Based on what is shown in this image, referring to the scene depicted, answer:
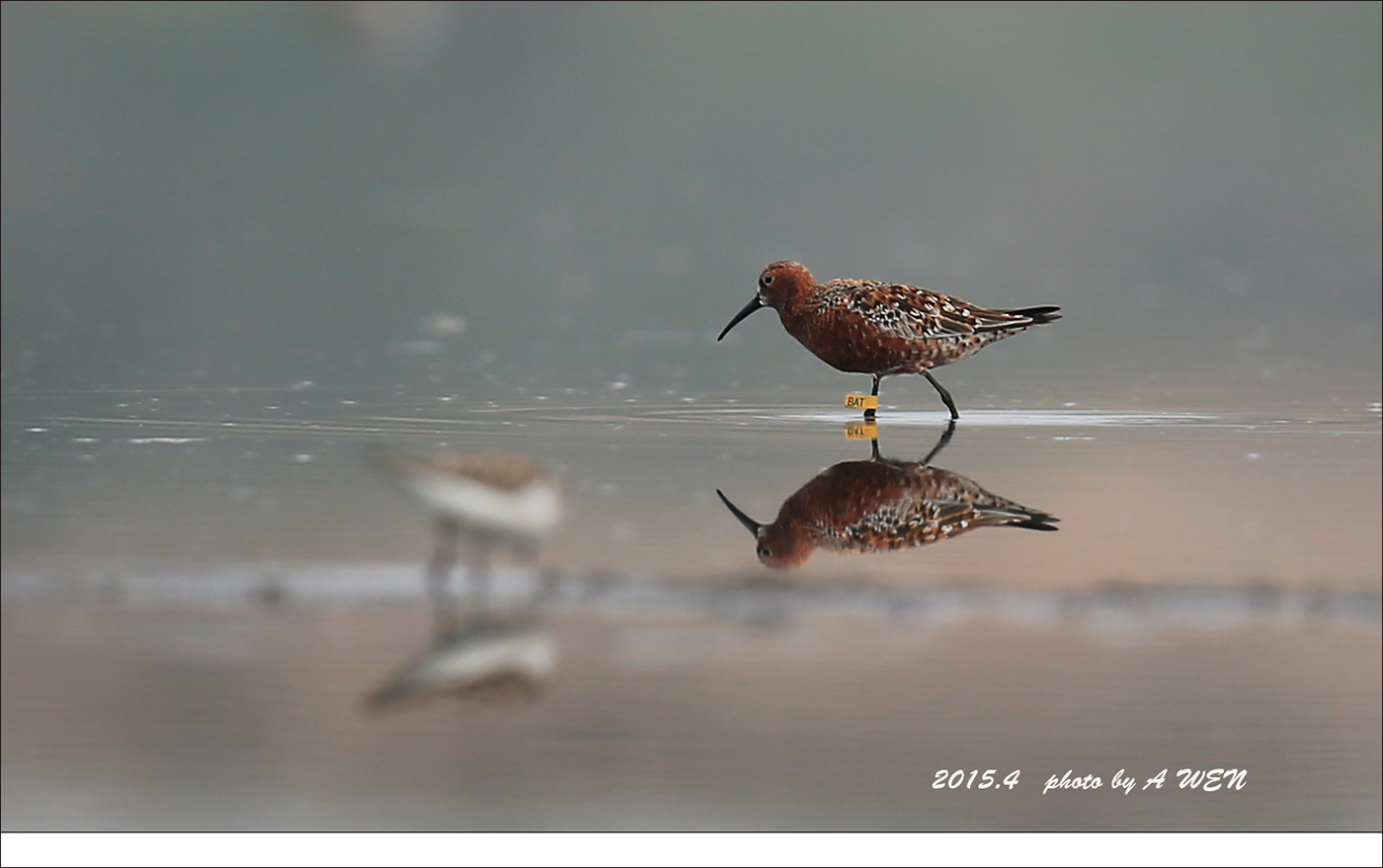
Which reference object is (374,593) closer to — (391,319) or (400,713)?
(400,713)

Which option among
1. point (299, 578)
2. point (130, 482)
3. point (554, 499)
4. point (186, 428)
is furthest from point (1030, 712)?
point (186, 428)

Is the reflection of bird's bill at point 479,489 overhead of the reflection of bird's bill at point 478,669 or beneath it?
overhead

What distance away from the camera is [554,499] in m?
6.09

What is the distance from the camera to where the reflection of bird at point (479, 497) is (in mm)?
5723

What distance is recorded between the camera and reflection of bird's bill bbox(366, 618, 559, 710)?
15.8ft

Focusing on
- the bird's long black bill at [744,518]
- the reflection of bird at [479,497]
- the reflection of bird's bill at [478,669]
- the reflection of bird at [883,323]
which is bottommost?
the reflection of bird's bill at [478,669]

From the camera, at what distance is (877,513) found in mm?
6766

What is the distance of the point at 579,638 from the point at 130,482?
2.87 meters

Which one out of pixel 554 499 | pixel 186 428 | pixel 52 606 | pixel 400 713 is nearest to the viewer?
pixel 400 713

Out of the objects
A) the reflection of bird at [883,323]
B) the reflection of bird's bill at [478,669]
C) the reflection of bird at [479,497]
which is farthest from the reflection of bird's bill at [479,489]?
the reflection of bird at [883,323]

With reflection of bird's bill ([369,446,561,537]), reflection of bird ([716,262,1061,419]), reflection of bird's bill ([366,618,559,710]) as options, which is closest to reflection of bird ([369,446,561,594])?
reflection of bird's bill ([369,446,561,537])

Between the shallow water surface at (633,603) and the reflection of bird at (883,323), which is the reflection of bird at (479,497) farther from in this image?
the reflection of bird at (883,323)

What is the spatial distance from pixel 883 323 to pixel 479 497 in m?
3.78

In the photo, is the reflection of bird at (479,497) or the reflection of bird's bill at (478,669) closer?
the reflection of bird's bill at (478,669)
